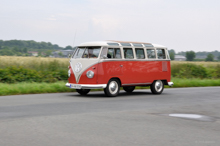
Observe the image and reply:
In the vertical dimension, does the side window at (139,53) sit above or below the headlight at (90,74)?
above

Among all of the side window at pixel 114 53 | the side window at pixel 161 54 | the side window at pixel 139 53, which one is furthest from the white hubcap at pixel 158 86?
the side window at pixel 114 53

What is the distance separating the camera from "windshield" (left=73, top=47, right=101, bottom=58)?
47.4 feet

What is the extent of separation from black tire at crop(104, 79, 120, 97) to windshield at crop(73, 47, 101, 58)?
49.5 inches

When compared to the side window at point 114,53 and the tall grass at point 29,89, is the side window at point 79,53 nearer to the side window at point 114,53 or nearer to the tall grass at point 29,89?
the side window at point 114,53

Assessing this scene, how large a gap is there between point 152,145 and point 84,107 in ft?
17.1

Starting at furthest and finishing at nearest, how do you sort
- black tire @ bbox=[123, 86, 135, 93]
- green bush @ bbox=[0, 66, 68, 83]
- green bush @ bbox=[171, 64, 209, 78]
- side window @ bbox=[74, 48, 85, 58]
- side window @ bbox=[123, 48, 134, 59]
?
green bush @ bbox=[171, 64, 209, 78], green bush @ bbox=[0, 66, 68, 83], black tire @ bbox=[123, 86, 135, 93], side window @ bbox=[123, 48, 134, 59], side window @ bbox=[74, 48, 85, 58]

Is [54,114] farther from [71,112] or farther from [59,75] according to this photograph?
[59,75]

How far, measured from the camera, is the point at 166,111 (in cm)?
1052

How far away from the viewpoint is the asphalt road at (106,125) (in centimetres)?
628

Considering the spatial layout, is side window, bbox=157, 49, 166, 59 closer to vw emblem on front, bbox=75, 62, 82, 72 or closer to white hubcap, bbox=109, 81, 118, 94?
white hubcap, bbox=109, 81, 118, 94

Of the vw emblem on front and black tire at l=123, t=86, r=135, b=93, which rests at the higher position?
the vw emblem on front

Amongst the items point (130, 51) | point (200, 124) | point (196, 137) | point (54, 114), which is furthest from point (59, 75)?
point (196, 137)

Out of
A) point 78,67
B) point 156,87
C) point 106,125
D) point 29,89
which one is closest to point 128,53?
point 78,67

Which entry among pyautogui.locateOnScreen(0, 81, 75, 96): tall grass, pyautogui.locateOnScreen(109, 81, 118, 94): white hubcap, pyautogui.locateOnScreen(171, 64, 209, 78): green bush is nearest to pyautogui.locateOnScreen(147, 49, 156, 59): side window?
→ pyautogui.locateOnScreen(109, 81, 118, 94): white hubcap
